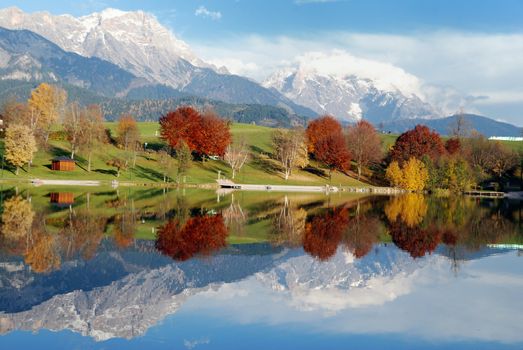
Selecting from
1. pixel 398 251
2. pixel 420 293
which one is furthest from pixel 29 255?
pixel 398 251

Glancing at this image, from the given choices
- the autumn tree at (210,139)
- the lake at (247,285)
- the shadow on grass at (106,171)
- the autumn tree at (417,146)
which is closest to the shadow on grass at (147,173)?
the shadow on grass at (106,171)

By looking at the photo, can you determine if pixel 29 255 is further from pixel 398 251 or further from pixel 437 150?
pixel 437 150

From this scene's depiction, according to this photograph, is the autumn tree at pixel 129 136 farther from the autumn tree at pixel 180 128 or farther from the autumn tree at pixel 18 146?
the autumn tree at pixel 18 146

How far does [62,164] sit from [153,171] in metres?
20.0

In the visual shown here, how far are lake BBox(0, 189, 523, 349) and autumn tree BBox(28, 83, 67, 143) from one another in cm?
9375

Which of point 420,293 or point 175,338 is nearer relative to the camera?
point 175,338

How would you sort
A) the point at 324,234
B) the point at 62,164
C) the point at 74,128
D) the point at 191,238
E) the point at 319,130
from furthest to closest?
1. the point at 319,130
2. the point at 74,128
3. the point at 62,164
4. the point at 324,234
5. the point at 191,238

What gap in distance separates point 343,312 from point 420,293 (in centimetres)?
605

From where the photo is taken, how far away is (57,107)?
158 m

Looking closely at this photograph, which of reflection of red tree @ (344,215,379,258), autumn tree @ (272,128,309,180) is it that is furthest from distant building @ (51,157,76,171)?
reflection of red tree @ (344,215,379,258)

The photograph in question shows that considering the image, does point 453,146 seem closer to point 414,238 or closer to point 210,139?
point 210,139

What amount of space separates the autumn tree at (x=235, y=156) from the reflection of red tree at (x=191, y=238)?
259ft

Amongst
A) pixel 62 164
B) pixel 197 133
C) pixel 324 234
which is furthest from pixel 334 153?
pixel 324 234

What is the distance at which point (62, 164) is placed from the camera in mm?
117062
